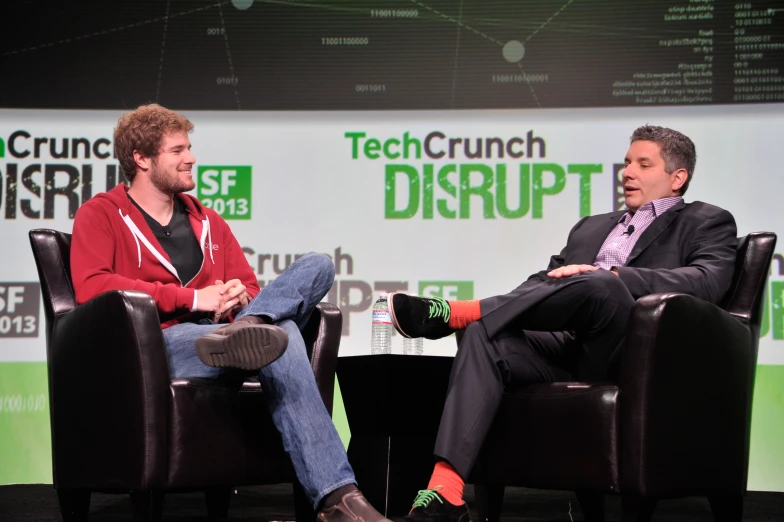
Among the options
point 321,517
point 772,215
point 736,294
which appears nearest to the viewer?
point 321,517

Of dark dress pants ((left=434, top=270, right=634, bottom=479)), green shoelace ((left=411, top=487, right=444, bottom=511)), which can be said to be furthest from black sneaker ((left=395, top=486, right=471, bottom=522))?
dark dress pants ((left=434, top=270, right=634, bottom=479))

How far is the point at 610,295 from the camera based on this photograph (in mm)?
2322

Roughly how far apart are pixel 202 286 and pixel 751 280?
1.64 metres

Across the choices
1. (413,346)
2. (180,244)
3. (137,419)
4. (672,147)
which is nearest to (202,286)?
(180,244)

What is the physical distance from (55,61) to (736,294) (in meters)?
3.20

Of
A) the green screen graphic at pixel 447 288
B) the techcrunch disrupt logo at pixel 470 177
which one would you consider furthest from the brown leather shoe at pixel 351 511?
the techcrunch disrupt logo at pixel 470 177

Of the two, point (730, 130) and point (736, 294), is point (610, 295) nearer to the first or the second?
point (736, 294)

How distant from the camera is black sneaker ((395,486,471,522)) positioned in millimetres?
Result: 2082

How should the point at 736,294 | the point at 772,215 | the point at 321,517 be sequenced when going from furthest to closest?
1. the point at 772,215
2. the point at 736,294
3. the point at 321,517

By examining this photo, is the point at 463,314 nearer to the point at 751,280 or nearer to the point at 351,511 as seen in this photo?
the point at 351,511

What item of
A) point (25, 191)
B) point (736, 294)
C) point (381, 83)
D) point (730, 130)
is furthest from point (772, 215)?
point (25, 191)

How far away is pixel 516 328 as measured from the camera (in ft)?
8.00

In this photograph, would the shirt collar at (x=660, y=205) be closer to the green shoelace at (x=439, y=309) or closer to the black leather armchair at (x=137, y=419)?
the green shoelace at (x=439, y=309)

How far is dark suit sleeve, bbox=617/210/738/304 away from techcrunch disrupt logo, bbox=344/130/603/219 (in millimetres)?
1347
